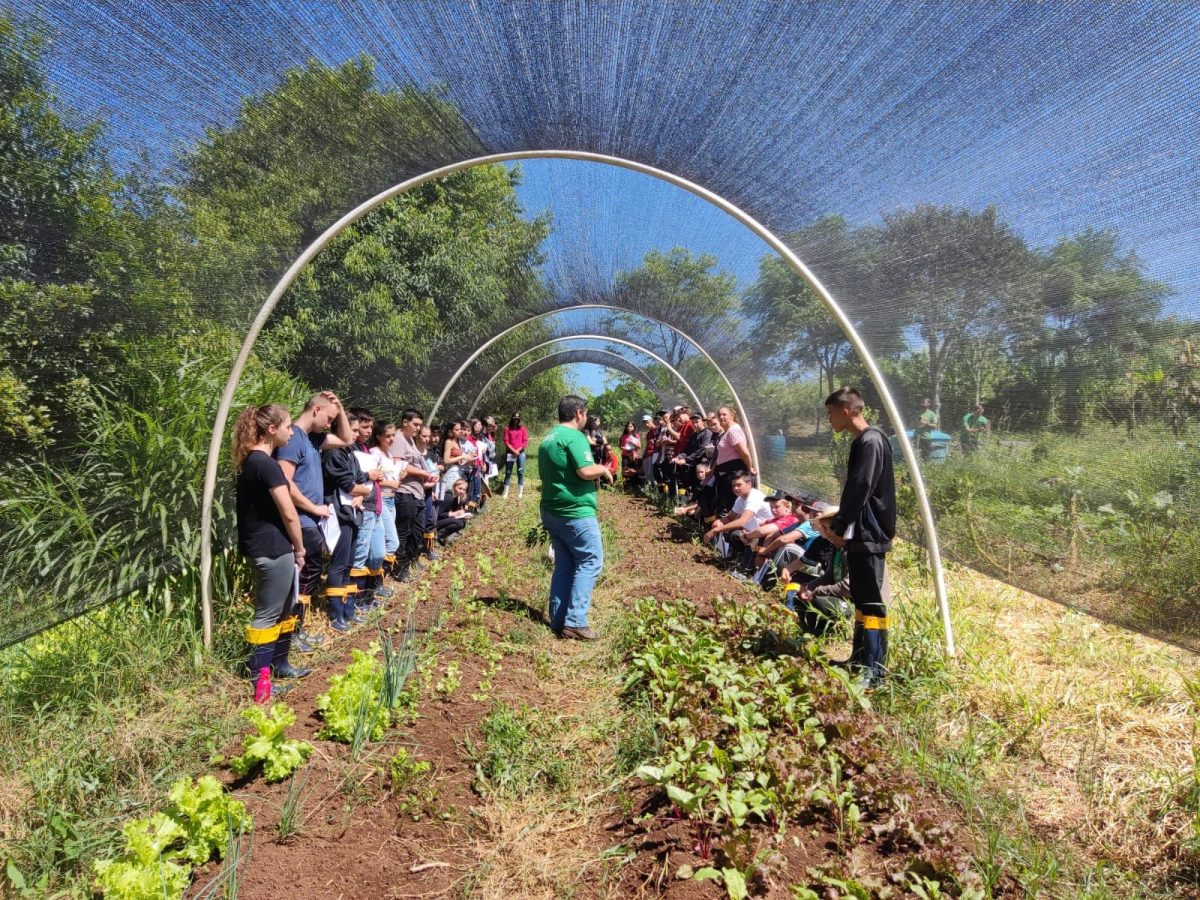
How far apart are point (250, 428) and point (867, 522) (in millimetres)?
3582

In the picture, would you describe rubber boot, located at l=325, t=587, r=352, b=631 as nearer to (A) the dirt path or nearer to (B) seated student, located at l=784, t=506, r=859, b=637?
(A) the dirt path

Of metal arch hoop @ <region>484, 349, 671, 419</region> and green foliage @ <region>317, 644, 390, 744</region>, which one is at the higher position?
metal arch hoop @ <region>484, 349, 671, 419</region>

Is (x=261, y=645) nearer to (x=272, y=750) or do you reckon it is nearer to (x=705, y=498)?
(x=272, y=750)

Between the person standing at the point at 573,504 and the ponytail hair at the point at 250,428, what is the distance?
1.77 meters

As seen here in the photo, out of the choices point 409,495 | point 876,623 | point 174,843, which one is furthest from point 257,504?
point 876,623

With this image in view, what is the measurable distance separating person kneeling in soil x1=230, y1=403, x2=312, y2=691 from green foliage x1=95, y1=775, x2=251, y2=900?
1416 mm

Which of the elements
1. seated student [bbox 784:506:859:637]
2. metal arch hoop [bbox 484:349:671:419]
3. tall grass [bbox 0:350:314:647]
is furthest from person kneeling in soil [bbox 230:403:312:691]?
metal arch hoop [bbox 484:349:671:419]

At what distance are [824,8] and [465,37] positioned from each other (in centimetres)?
204

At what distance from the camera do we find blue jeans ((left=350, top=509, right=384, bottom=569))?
5.58 meters

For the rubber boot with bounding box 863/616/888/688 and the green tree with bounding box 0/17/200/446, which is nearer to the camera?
the green tree with bounding box 0/17/200/446

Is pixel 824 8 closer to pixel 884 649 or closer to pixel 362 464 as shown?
pixel 884 649

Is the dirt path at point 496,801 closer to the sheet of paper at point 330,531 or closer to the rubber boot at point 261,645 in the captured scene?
the rubber boot at point 261,645

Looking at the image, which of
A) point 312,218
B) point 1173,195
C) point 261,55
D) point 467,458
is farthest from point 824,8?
point 467,458

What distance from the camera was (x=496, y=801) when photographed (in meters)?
2.93
